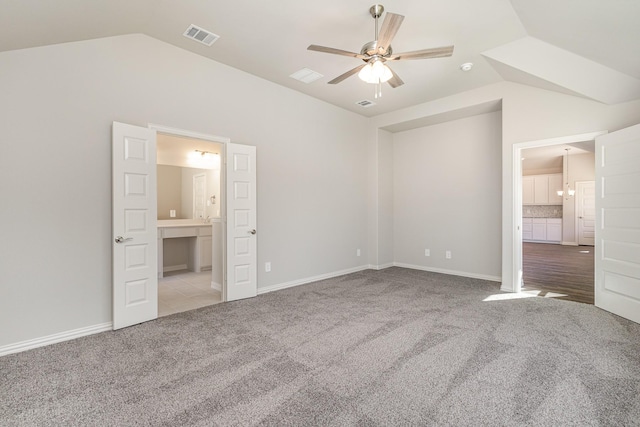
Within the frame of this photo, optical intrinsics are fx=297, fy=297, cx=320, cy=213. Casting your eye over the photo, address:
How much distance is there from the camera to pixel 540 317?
10.9ft

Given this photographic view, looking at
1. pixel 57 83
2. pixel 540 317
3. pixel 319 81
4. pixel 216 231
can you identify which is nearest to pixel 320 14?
pixel 319 81

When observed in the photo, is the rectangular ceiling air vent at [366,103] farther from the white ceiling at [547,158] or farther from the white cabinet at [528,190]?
the white cabinet at [528,190]

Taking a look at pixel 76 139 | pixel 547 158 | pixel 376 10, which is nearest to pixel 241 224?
pixel 76 139

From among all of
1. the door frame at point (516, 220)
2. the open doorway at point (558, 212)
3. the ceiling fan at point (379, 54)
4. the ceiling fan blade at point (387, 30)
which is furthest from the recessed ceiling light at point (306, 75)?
the open doorway at point (558, 212)

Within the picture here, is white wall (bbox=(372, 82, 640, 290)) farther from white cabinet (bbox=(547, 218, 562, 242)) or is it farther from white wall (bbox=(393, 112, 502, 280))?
white cabinet (bbox=(547, 218, 562, 242))

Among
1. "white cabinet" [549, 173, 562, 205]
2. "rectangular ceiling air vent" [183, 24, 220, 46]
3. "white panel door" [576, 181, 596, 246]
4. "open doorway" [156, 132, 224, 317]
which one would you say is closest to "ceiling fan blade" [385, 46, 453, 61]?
"rectangular ceiling air vent" [183, 24, 220, 46]

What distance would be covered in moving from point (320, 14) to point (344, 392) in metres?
3.25

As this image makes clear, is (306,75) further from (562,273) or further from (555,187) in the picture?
(555,187)

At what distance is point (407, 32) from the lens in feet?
10.3

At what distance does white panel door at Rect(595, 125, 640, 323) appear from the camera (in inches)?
125

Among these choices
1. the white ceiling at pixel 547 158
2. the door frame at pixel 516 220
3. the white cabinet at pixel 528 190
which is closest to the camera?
the door frame at pixel 516 220

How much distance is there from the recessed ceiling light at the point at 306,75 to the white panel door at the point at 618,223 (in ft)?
12.0

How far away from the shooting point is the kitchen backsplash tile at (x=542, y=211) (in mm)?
10625

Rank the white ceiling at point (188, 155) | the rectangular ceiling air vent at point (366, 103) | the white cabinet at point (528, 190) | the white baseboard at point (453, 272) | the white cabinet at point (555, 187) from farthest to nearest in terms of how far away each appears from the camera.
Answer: the white cabinet at point (528, 190), the white cabinet at point (555, 187), the white ceiling at point (188, 155), the rectangular ceiling air vent at point (366, 103), the white baseboard at point (453, 272)
